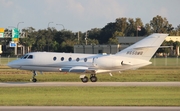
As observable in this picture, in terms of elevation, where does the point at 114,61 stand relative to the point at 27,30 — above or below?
below

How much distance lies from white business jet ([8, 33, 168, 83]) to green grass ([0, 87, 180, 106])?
6.24 metres

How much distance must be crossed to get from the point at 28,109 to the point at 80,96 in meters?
6.25

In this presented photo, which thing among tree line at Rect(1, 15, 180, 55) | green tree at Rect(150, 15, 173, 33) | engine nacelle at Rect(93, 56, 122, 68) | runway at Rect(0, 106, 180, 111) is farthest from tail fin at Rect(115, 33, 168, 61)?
green tree at Rect(150, 15, 173, 33)

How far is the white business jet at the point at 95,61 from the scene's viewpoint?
1436 inches

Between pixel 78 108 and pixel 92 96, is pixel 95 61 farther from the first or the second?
pixel 78 108

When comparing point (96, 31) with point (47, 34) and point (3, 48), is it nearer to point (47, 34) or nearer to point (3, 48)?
point (47, 34)

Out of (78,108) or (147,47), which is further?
(147,47)

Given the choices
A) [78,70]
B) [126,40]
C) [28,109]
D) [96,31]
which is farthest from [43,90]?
[96,31]

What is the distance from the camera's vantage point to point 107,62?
3700cm

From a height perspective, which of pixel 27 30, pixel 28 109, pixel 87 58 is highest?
pixel 27 30

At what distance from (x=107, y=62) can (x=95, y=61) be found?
1057mm

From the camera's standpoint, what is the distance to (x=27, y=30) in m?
152

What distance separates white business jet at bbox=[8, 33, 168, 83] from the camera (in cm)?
3647

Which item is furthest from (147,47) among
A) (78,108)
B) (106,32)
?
(106,32)
